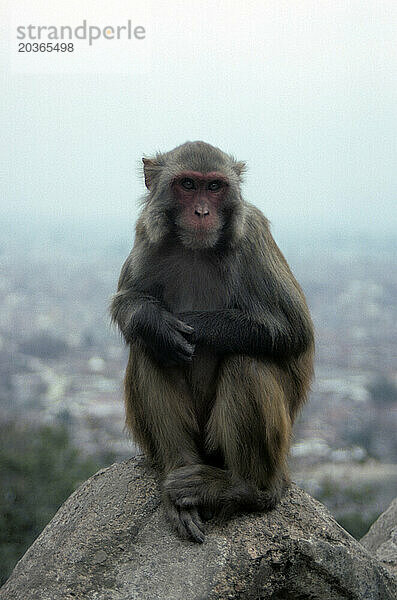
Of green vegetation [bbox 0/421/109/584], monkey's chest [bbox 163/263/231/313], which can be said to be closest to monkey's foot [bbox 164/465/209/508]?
monkey's chest [bbox 163/263/231/313]

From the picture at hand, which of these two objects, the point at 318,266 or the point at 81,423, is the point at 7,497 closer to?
the point at 81,423

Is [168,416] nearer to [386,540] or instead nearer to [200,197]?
[200,197]

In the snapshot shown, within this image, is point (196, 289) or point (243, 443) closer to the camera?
point (243, 443)

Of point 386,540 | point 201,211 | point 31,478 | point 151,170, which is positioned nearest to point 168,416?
point 201,211

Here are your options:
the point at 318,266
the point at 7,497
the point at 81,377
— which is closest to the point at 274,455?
the point at 7,497

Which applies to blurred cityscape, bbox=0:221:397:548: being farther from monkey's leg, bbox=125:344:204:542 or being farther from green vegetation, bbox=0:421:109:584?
monkey's leg, bbox=125:344:204:542

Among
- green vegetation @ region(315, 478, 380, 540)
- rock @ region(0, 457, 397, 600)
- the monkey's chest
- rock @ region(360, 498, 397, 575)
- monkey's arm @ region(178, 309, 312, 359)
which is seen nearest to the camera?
rock @ region(0, 457, 397, 600)
